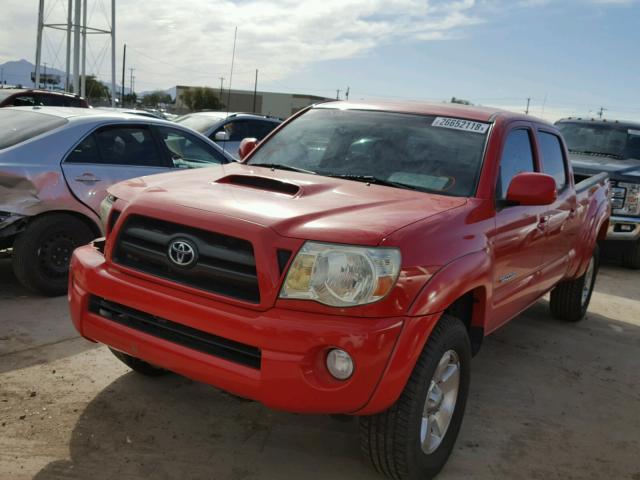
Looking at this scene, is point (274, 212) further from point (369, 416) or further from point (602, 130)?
point (602, 130)

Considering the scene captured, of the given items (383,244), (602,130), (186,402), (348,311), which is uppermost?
(602,130)

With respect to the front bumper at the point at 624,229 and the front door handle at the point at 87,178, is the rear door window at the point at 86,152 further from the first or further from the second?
the front bumper at the point at 624,229

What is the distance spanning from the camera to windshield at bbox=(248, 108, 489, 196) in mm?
3553

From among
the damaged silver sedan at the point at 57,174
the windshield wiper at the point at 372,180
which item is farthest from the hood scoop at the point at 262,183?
the damaged silver sedan at the point at 57,174

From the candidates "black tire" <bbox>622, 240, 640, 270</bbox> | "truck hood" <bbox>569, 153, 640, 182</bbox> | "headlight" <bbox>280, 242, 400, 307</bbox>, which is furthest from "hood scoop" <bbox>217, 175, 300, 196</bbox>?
"black tire" <bbox>622, 240, 640, 270</bbox>

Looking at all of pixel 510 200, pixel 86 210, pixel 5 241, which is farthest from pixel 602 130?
pixel 5 241

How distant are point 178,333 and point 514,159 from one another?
2.35m

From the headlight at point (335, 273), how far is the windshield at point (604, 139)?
27.3 ft

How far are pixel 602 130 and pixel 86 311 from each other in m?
9.20

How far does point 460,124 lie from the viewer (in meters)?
3.86

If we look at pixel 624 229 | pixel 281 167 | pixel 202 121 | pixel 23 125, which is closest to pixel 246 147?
pixel 281 167

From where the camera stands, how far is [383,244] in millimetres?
2572

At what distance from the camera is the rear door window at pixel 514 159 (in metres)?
3.69

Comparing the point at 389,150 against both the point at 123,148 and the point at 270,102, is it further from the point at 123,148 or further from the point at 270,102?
the point at 270,102
